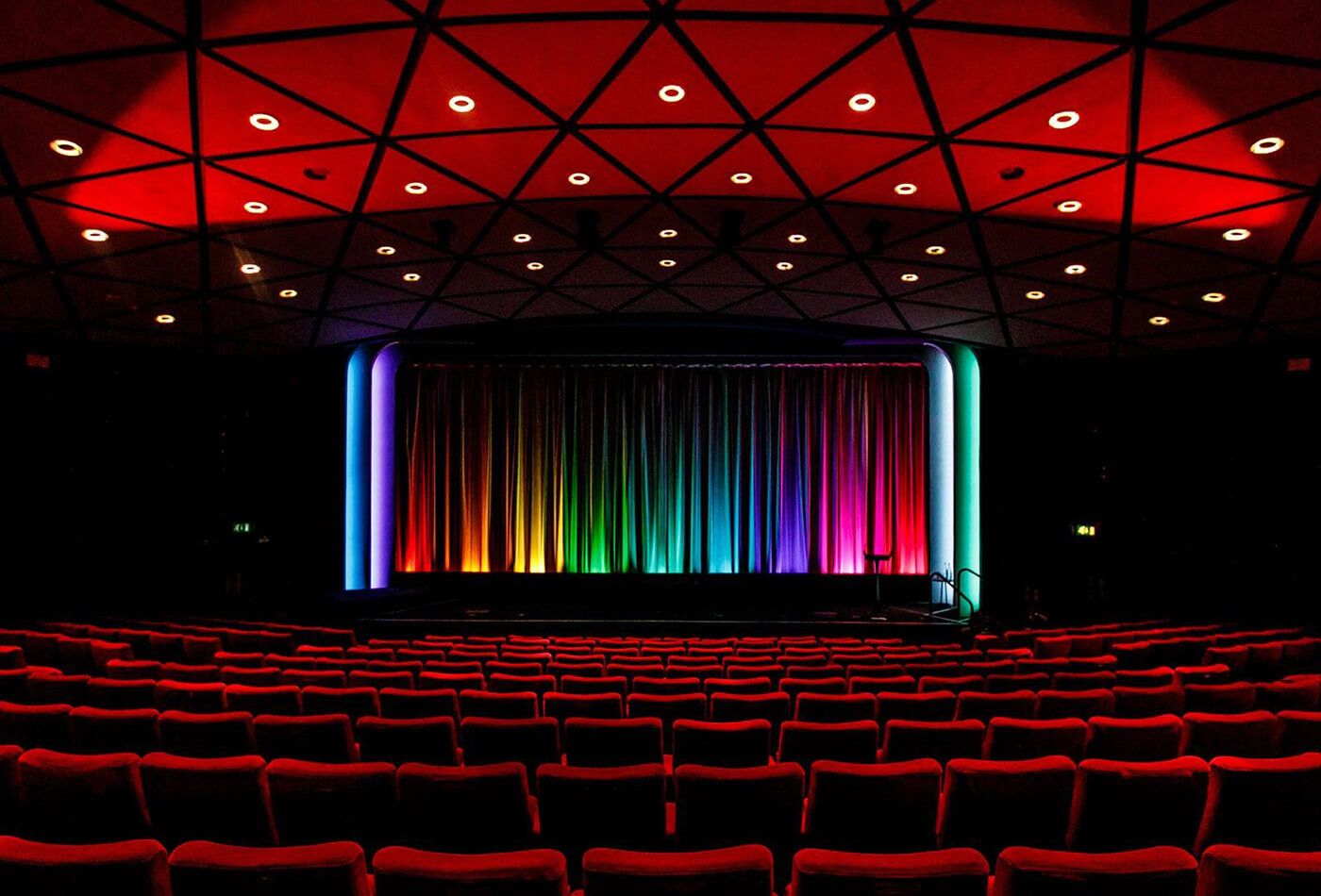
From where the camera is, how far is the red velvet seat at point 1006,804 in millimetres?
2830

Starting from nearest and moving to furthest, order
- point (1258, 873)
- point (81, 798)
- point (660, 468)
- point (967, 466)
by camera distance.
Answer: point (1258, 873) < point (81, 798) < point (967, 466) < point (660, 468)

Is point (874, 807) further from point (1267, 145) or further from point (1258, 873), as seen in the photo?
point (1267, 145)

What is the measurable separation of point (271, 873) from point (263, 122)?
611cm

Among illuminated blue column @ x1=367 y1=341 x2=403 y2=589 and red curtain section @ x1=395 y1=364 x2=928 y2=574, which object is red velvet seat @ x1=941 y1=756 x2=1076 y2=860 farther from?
illuminated blue column @ x1=367 y1=341 x2=403 y2=589

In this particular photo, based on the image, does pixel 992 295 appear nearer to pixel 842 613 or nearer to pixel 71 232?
pixel 842 613

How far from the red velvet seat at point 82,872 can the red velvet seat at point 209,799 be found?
2.98 ft

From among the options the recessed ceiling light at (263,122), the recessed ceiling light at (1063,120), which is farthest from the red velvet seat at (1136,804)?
the recessed ceiling light at (263,122)

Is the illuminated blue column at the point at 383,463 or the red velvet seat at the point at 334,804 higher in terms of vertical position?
the illuminated blue column at the point at 383,463

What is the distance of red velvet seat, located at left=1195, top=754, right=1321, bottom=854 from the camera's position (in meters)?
2.76

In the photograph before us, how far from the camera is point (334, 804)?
2.81 meters

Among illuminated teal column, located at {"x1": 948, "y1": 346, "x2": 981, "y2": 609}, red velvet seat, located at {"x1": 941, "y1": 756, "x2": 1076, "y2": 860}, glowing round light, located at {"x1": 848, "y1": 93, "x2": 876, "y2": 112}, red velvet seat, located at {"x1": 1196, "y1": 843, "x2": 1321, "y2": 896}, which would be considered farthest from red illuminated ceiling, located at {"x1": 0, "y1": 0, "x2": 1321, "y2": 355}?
red velvet seat, located at {"x1": 1196, "y1": 843, "x2": 1321, "y2": 896}

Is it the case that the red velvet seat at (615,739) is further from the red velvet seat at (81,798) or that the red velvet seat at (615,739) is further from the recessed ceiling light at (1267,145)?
the recessed ceiling light at (1267,145)

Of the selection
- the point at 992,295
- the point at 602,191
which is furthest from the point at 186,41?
the point at 992,295

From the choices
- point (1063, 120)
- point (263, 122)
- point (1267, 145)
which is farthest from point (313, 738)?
point (1267, 145)
